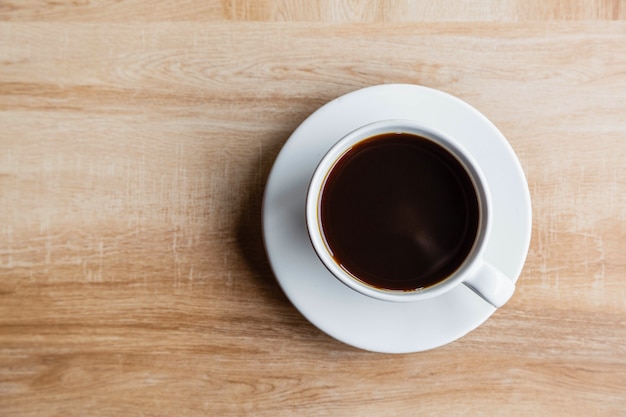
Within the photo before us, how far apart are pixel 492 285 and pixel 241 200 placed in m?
0.34

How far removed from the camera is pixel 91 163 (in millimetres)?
772

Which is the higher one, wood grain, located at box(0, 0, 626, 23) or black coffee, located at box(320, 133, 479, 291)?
wood grain, located at box(0, 0, 626, 23)

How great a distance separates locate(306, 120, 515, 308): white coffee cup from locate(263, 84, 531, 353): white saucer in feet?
0.22

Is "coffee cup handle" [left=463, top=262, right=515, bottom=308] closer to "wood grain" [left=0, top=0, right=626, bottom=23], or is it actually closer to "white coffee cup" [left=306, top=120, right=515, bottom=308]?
"white coffee cup" [left=306, top=120, right=515, bottom=308]

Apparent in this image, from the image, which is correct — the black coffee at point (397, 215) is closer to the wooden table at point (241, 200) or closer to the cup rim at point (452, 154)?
the cup rim at point (452, 154)

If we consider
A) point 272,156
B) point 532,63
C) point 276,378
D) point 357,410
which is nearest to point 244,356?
point 276,378

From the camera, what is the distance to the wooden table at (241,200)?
0.75 m

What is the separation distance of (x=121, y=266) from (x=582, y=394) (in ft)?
2.04

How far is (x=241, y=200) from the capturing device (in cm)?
76

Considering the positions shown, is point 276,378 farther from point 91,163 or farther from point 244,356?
point 91,163

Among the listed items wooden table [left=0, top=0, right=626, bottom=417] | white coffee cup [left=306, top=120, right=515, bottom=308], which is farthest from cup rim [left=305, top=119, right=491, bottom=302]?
wooden table [left=0, top=0, right=626, bottom=417]

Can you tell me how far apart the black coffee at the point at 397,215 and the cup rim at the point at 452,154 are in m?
0.02

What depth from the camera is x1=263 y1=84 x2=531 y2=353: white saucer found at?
0.68m

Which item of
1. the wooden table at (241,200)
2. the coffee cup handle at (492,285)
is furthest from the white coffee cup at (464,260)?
the wooden table at (241,200)
